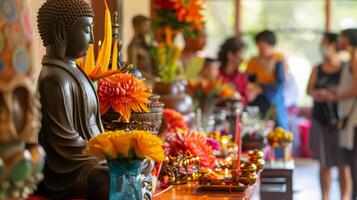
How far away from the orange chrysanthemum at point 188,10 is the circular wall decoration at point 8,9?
11.6 ft

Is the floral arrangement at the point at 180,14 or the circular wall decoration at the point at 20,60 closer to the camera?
the circular wall decoration at the point at 20,60

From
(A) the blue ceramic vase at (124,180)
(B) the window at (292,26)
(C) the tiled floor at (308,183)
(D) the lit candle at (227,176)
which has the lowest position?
(C) the tiled floor at (308,183)

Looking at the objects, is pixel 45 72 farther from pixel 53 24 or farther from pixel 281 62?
pixel 281 62

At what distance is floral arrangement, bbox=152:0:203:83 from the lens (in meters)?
5.32

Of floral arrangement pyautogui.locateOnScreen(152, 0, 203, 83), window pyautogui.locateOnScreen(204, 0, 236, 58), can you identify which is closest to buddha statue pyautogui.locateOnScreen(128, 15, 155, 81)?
floral arrangement pyautogui.locateOnScreen(152, 0, 203, 83)

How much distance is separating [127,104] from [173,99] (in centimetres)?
178

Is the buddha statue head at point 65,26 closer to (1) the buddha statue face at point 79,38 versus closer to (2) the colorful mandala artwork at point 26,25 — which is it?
(1) the buddha statue face at point 79,38

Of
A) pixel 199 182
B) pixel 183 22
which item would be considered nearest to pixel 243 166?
pixel 199 182

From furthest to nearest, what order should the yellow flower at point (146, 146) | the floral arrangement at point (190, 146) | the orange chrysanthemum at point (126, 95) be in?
1. the floral arrangement at point (190, 146)
2. the orange chrysanthemum at point (126, 95)
3. the yellow flower at point (146, 146)

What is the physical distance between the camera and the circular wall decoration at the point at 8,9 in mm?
1708

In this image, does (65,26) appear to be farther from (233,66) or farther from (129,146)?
(233,66)

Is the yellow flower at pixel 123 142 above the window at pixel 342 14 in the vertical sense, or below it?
below

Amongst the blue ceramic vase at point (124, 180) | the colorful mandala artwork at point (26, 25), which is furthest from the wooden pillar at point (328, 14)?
the colorful mandala artwork at point (26, 25)

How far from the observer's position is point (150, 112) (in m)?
2.99
